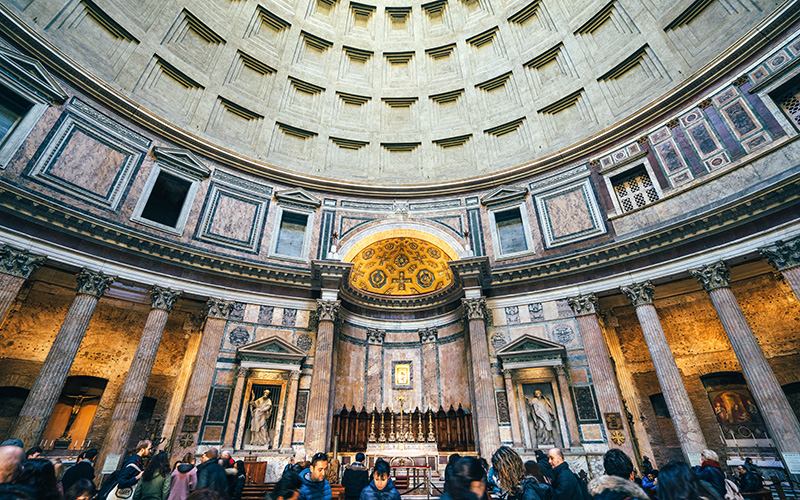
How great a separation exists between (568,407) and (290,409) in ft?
35.6

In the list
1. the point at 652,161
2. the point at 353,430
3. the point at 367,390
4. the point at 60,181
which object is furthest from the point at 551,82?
the point at 60,181

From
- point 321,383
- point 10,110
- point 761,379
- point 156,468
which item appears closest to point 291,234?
point 321,383

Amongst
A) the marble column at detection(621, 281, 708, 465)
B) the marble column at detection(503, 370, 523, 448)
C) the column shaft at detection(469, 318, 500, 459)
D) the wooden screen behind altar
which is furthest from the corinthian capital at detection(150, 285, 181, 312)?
the marble column at detection(621, 281, 708, 465)

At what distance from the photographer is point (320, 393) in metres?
14.0

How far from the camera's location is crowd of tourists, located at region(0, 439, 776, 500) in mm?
2957

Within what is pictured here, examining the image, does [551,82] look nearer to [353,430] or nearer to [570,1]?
[570,1]

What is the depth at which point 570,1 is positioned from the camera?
65.1ft

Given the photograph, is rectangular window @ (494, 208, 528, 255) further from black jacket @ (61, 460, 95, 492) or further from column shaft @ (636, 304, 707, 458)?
black jacket @ (61, 460, 95, 492)

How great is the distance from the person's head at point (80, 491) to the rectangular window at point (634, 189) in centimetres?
1793

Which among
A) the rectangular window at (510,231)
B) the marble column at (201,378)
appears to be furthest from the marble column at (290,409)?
the rectangular window at (510,231)

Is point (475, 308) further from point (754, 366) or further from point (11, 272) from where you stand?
point (11, 272)

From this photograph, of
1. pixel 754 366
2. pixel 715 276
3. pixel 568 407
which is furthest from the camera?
pixel 568 407

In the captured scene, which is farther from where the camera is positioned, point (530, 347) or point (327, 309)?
point (327, 309)

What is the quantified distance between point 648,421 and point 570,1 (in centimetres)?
2173
